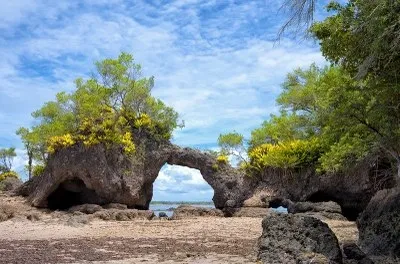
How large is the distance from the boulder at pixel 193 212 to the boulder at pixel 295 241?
642 inches

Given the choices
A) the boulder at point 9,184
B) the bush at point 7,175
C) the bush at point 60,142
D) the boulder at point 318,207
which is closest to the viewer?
the boulder at point 318,207

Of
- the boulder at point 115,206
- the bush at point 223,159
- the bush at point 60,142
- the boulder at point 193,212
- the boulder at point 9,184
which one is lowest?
the boulder at point 193,212

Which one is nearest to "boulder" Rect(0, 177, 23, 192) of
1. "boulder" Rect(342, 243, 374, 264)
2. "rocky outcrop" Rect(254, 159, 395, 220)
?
"rocky outcrop" Rect(254, 159, 395, 220)

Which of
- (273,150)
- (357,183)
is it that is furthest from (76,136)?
(357,183)

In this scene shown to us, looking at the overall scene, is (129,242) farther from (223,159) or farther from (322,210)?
(223,159)

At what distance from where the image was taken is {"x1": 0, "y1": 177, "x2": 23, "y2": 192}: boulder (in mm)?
31766

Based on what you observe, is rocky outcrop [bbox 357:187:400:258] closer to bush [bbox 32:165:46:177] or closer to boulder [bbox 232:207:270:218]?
boulder [bbox 232:207:270:218]

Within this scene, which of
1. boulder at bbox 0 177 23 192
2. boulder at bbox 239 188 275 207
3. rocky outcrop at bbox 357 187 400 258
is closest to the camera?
rocky outcrop at bbox 357 187 400 258

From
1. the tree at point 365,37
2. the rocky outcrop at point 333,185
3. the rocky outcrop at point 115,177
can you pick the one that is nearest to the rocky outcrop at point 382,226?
the tree at point 365,37

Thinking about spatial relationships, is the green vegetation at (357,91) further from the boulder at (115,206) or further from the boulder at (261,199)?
the boulder at (115,206)

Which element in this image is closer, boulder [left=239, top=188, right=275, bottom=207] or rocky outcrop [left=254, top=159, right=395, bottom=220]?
rocky outcrop [left=254, top=159, right=395, bottom=220]

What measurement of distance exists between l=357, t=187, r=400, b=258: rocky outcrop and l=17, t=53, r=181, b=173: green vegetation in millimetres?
17405

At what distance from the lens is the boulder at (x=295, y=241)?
7.32 meters

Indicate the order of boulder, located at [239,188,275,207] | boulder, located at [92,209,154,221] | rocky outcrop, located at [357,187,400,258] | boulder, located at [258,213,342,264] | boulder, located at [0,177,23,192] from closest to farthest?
boulder, located at [258,213,342,264]
rocky outcrop, located at [357,187,400,258]
boulder, located at [92,209,154,221]
boulder, located at [239,188,275,207]
boulder, located at [0,177,23,192]
